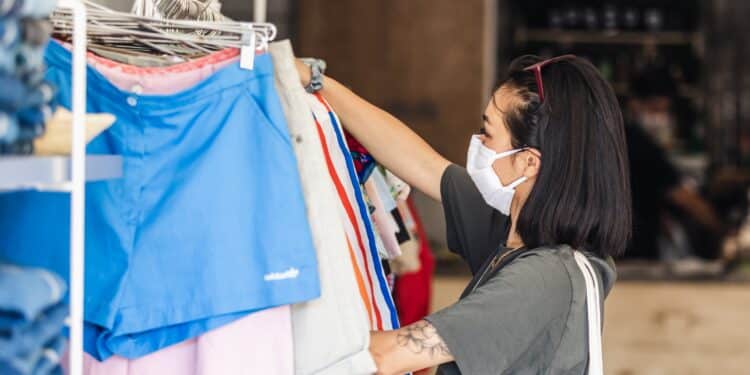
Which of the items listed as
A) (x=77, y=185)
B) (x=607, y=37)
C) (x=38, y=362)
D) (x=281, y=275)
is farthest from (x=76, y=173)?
(x=607, y=37)

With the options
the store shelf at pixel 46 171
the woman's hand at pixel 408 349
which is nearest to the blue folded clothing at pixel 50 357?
the store shelf at pixel 46 171

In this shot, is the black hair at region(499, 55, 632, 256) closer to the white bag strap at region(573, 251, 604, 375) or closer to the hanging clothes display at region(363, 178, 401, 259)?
the white bag strap at region(573, 251, 604, 375)

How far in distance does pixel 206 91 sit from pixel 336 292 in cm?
39

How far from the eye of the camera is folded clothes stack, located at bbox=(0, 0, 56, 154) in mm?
1221

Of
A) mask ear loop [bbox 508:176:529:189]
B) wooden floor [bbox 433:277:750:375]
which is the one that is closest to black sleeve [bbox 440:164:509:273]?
mask ear loop [bbox 508:176:529:189]

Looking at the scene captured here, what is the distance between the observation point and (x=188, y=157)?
168 cm

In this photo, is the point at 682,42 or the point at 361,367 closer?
the point at 361,367

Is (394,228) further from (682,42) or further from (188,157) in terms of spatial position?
(682,42)

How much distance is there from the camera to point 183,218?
1.66 metres

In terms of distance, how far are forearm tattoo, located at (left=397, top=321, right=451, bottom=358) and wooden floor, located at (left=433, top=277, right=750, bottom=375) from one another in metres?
3.71

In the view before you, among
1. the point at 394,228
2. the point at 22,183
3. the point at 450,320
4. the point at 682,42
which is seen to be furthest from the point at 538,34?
the point at 22,183

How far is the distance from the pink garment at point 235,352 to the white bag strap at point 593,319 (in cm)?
63

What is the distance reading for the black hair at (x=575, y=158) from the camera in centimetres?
208

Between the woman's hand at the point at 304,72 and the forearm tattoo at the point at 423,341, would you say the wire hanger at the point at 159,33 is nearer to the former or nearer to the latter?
the woman's hand at the point at 304,72
